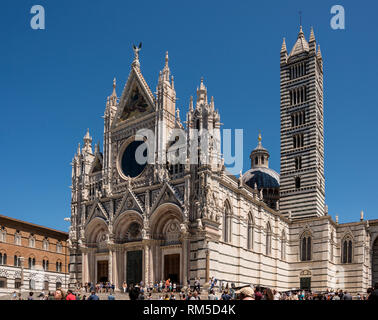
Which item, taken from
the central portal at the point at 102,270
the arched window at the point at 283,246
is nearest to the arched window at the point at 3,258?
the central portal at the point at 102,270

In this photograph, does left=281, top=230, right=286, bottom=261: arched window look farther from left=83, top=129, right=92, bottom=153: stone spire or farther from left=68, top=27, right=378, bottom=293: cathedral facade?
left=83, top=129, right=92, bottom=153: stone spire

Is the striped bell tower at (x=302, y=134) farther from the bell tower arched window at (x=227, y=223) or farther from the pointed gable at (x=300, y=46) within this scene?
the bell tower arched window at (x=227, y=223)

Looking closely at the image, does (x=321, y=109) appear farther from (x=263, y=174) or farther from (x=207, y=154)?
(x=207, y=154)

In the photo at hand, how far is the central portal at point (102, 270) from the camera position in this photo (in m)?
40.7

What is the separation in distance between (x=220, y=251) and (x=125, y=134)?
45.3 feet

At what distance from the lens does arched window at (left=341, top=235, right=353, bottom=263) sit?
5014 centimetres

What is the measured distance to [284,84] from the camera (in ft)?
175

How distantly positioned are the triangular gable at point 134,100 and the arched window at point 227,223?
1068 centimetres

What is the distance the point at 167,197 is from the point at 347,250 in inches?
956

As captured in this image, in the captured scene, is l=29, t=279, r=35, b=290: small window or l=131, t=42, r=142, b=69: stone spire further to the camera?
l=29, t=279, r=35, b=290: small window

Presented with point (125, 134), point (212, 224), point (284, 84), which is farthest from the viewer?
point (284, 84)

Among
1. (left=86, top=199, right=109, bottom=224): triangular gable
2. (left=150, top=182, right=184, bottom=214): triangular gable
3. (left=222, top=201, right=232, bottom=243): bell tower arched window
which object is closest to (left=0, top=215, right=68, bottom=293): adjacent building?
(left=86, top=199, right=109, bottom=224): triangular gable

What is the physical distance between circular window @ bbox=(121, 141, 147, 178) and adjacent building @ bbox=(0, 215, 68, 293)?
44.1ft
